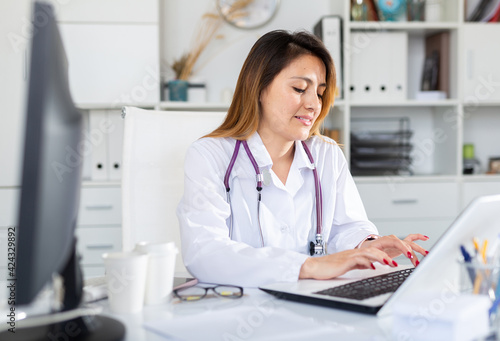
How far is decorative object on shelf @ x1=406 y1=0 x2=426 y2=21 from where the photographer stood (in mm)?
3334

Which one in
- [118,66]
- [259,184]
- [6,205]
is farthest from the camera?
[118,66]

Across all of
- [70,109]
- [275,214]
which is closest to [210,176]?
[275,214]

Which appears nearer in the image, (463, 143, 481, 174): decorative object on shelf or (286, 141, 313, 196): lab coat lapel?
(286, 141, 313, 196): lab coat lapel

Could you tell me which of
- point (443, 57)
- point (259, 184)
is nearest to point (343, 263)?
point (259, 184)

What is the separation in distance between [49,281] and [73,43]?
261 cm

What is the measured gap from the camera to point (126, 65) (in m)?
3.09

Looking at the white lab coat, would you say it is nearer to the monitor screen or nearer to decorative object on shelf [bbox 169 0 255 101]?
the monitor screen

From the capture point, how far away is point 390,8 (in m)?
3.25

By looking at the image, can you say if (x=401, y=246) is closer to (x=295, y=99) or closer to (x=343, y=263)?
(x=343, y=263)

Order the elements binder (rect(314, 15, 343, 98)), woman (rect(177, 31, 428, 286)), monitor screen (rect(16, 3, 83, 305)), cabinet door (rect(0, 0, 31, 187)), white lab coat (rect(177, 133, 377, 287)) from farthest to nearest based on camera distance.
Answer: binder (rect(314, 15, 343, 98)), cabinet door (rect(0, 0, 31, 187)), woman (rect(177, 31, 428, 286)), white lab coat (rect(177, 133, 377, 287)), monitor screen (rect(16, 3, 83, 305))

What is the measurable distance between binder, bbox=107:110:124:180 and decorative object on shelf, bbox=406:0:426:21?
1851 mm

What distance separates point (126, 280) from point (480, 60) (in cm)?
294

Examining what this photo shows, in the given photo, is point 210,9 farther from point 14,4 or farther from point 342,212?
point 342,212

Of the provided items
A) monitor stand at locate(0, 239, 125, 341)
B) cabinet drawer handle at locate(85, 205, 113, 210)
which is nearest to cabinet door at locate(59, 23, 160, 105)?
cabinet drawer handle at locate(85, 205, 113, 210)
